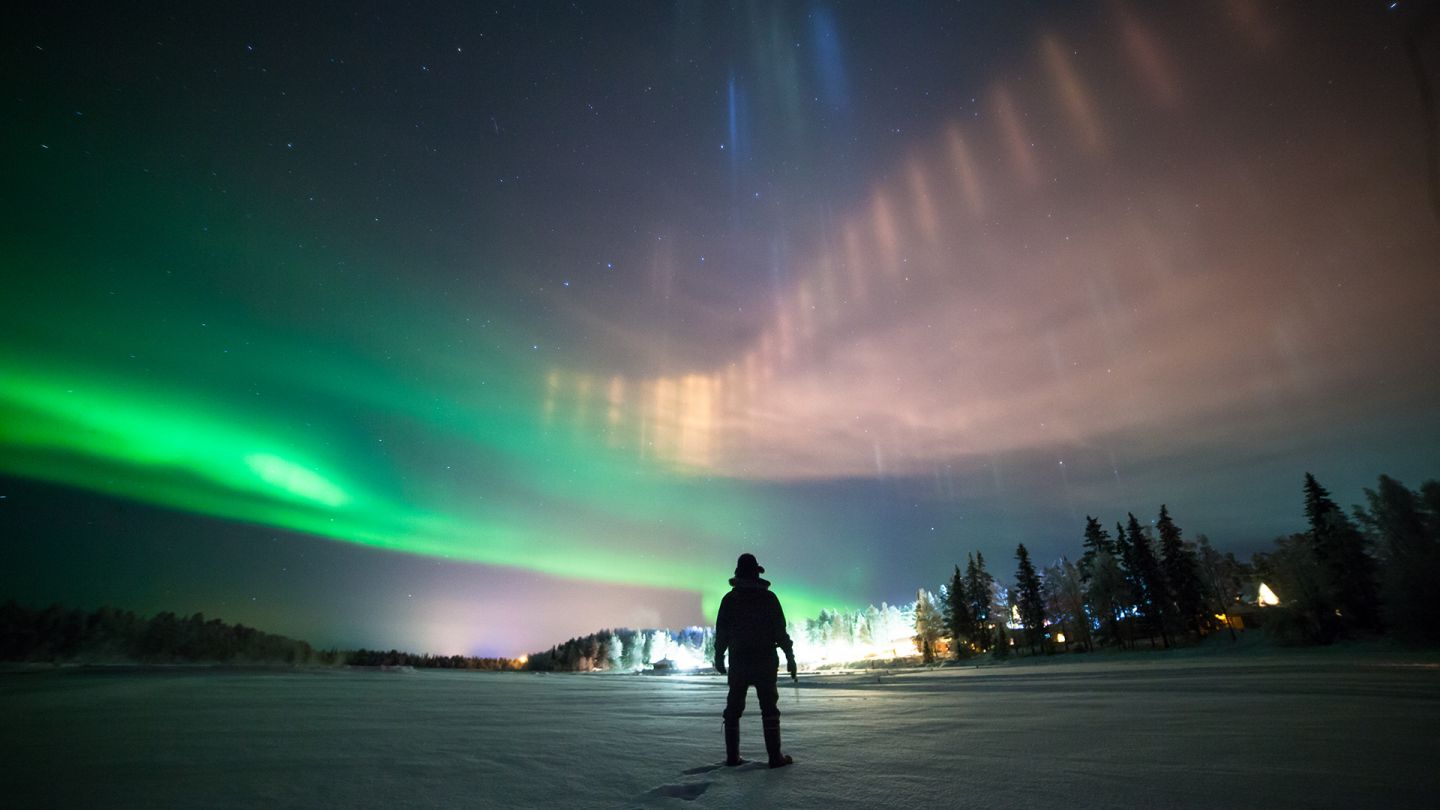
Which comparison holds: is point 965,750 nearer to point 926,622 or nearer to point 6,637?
point 926,622

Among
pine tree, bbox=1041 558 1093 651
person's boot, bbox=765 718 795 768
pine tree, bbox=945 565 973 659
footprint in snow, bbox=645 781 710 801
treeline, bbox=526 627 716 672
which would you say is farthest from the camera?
treeline, bbox=526 627 716 672

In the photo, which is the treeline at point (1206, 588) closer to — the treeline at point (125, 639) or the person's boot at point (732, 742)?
the person's boot at point (732, 742)

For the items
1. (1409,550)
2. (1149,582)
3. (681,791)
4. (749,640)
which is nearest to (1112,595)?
(1149,582)

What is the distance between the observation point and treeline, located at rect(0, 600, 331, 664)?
70812 millimetres

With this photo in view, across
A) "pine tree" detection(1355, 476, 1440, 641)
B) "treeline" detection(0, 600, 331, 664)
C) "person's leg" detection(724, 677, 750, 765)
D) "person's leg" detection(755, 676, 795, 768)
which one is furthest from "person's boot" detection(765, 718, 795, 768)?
"treeline" detection(0, 600, 331, 664)

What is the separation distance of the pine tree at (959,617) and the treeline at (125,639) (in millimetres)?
110025

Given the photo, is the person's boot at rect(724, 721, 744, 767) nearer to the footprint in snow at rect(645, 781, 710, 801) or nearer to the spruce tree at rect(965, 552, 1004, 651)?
the footprint in snow at rect(645, 781, 710, 801)

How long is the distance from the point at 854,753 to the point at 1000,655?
72.3 meters

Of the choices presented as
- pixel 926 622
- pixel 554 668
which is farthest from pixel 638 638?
pixel 926 622

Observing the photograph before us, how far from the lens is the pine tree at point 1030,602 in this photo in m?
67.6

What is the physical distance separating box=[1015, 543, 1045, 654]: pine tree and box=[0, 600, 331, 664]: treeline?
118 meters

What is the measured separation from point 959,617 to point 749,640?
78.3 meters

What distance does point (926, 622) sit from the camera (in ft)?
295

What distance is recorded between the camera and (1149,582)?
5462 cm
